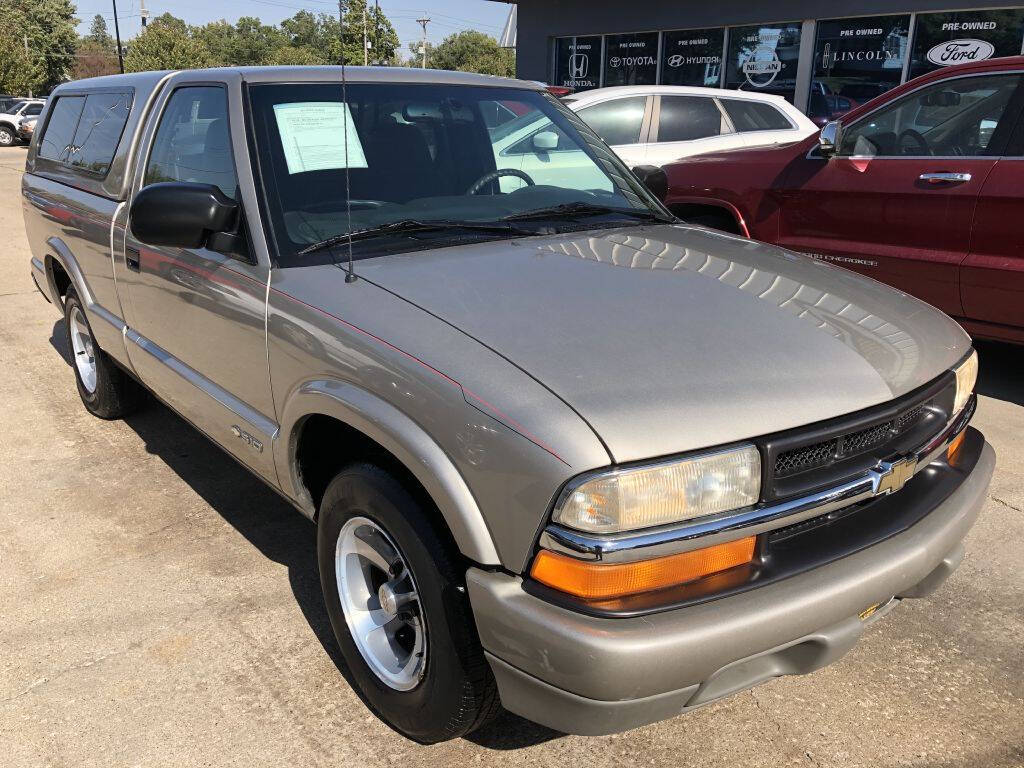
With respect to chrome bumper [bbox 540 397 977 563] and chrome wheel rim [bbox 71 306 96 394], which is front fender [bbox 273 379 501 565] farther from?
chrome wheel rim [bbox 71 306 96 394]

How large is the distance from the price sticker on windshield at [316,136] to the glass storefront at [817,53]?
34.9ft

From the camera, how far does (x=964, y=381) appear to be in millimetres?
2625

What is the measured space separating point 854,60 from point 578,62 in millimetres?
5977

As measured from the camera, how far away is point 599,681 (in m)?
1.84

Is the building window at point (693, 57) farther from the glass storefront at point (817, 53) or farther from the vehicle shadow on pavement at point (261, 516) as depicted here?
the vehicle shadow on pavement at point (261, 516)

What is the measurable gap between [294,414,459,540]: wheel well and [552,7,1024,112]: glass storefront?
1117 centimetres

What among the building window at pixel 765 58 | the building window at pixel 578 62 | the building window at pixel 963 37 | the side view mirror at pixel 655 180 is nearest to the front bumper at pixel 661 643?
the side view mirror at pixel 655 180

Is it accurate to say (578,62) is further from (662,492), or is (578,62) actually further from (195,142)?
(662,492)

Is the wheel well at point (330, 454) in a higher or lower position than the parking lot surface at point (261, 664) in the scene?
A: higher

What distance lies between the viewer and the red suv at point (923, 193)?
15.9 ft

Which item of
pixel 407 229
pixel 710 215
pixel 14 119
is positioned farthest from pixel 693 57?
pixel 14 119

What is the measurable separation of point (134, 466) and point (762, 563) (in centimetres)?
331

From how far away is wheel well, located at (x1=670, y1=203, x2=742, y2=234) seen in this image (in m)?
6.20

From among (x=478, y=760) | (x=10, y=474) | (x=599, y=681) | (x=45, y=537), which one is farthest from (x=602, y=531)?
(x=10, y=474)
